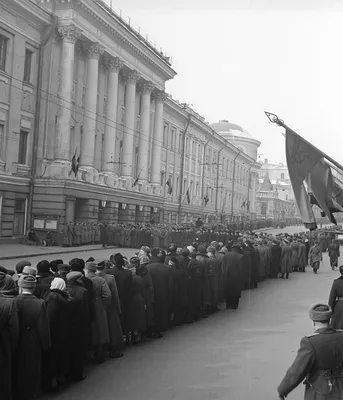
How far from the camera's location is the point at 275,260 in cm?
1947

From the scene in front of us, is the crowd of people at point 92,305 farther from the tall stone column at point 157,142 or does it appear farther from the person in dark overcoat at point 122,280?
the tall stone column at point 157,142

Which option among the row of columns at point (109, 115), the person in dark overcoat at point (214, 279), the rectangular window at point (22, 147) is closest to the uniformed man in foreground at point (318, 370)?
the person in dark overcoat at point (214, 279)

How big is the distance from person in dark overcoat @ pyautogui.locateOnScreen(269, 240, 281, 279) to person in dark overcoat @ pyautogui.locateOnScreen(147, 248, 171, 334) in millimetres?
9537

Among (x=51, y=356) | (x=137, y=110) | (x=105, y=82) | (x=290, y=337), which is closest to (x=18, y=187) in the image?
(x=105, y=82)

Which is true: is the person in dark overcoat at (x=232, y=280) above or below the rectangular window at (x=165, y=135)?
below

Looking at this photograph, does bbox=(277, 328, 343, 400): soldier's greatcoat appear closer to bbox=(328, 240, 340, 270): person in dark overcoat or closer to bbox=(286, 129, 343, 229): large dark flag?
bbox=(286, 129, 343, 229): large dark flag

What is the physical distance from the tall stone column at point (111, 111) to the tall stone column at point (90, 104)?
2.40 metres

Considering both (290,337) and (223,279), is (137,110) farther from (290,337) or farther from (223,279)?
(290,337)

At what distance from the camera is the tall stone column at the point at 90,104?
3162cm

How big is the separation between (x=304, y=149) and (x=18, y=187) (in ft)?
68.8

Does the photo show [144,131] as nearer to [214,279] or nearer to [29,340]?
[214,279]

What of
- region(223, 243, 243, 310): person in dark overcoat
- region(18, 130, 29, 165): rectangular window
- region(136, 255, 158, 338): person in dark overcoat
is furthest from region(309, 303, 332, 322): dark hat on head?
region(18, 130, 29, 165): rectangular window

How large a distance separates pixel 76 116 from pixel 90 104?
125 centimetres

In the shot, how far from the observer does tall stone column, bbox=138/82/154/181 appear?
39.9 meters
